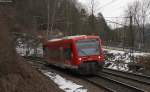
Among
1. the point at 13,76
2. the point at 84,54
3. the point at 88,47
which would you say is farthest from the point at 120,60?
the point at 13,76

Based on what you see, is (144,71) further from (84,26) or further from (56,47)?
(84,26)

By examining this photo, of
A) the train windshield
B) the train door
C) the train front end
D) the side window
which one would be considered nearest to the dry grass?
the train front end

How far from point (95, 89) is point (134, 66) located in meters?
11.7

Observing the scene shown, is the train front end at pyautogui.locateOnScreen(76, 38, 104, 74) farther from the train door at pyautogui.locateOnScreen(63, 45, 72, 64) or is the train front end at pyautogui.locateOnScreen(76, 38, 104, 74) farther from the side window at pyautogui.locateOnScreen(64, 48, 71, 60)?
the side window at pyautogui.locateOnScreen(64, 48, 71, 60)

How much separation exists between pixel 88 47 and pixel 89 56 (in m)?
0.66

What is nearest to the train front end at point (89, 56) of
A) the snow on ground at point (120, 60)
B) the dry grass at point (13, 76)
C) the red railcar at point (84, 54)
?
the red railcar at point (84, 54)

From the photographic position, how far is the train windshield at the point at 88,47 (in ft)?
81.0

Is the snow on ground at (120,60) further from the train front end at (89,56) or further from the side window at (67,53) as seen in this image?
the side window at (67,53)

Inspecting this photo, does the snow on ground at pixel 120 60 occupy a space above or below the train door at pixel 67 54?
below

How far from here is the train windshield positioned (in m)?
24.7

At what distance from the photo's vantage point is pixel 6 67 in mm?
13164

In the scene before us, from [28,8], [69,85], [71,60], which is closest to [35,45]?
[28,8]

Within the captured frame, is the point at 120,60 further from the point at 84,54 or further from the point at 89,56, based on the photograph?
the point at 84,54

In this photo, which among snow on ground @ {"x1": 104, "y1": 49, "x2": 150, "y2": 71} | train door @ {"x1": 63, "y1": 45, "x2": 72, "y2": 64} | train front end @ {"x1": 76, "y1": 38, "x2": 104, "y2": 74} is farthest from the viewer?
snow on ground @ {"x1": 104, "y1": 49, "x2": 150, "y2": 71}
